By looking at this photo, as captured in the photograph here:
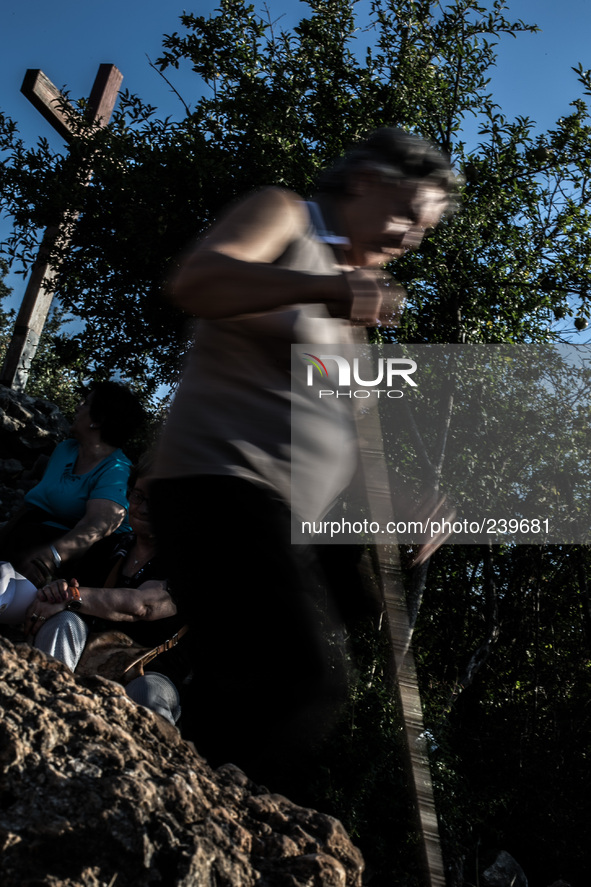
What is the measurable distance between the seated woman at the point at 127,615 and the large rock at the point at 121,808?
131 centimetres

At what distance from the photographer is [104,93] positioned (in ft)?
18.8

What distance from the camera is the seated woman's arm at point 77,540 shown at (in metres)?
3.51

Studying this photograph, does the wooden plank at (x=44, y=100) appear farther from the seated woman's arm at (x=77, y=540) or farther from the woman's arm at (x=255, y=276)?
the woman's arm at (x=255, y=276)

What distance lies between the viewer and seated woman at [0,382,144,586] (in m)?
3.63

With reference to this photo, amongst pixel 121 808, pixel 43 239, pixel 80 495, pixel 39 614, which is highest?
pixel 43 239

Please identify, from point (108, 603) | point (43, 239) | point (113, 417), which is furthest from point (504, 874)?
point (43, 239)

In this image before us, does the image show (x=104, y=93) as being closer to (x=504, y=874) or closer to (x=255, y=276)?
(x=255, y=276)

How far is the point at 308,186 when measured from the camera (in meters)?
4.63

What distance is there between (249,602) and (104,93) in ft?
17.8

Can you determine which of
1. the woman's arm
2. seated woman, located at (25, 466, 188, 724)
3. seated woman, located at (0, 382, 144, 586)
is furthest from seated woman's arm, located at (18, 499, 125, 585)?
the woman's arm

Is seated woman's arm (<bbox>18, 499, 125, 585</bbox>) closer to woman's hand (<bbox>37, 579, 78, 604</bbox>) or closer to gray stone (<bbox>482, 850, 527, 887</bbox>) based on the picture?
woman's hand (<bbox>37, 579, 78, 604</bbox>)

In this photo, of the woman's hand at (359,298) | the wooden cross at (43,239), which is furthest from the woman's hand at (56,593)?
the wooden cross at (43,239)

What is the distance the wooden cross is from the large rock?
441cm

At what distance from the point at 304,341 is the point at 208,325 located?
200 mm
